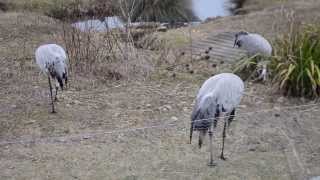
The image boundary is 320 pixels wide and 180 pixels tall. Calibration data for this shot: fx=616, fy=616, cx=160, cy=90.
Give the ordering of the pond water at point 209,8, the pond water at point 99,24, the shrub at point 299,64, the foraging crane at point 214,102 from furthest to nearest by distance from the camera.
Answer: the pond water at point 209,8 → the pond water at point 99,24 → the shrub at point 299,64 → the foraging crane at point 214,102

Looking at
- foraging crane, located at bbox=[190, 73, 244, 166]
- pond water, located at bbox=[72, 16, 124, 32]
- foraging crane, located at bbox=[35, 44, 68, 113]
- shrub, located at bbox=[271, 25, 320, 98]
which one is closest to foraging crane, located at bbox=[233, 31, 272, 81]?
shrub, located at bbox=[271, 25, 320, 98]

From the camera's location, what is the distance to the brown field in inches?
181

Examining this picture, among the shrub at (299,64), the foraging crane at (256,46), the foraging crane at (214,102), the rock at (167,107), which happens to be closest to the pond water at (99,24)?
the foraging crane at (256,46)

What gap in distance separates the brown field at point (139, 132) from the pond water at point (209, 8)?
530 cm

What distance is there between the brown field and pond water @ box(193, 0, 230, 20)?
17.4 feet

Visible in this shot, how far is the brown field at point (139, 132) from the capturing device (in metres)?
4.59

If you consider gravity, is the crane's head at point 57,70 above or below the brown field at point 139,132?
above

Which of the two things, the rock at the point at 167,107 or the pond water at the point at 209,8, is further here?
the pond water at the point at 209,8

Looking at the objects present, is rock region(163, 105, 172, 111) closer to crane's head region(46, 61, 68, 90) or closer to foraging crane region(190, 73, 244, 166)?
crane's head region(46, 61, 68, 90)

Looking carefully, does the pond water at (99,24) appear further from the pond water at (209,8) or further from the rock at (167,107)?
the rock at (167,107)

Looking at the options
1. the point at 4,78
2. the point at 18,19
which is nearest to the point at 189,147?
the point at 4,78

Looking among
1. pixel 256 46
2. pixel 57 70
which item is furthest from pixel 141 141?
pixel 256 46

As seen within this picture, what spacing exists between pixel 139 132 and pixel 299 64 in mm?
1844

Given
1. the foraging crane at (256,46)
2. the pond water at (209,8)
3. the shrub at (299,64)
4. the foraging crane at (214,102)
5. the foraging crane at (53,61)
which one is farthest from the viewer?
the pond water at (209,8)
